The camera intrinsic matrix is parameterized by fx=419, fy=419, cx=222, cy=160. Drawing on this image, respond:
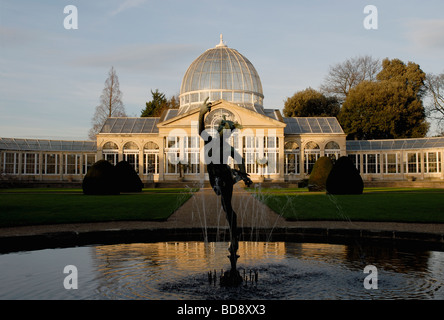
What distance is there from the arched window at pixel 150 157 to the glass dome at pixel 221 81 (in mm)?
6147

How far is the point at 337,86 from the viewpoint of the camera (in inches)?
2731

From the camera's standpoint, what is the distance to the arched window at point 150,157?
5231cm

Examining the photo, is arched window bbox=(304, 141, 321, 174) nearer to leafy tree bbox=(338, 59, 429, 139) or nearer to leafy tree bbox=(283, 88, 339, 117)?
leafy tree bbox=(338, 59, 429, 139)

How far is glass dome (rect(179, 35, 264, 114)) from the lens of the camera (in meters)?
53.9

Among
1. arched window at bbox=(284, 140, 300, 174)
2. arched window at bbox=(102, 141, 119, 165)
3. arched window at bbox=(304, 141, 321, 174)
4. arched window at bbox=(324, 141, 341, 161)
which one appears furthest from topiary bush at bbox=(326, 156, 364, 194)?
arched window at bbox=(102, 141, 119, 165)

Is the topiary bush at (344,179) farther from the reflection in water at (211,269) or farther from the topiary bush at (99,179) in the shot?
the reflection in water at (211,269)

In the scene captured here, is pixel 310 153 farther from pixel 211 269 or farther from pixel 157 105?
pixel 211 269

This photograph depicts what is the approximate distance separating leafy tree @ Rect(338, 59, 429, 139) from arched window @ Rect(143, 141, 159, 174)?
90.4 feet

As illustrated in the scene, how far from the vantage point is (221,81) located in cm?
5403

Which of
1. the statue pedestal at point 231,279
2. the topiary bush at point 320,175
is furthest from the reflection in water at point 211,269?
the topiary bush at point 320,175

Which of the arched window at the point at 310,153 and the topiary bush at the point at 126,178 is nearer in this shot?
the topiary bush at the point at 126,178

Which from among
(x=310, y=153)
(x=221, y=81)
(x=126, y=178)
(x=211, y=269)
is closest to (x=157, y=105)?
(x=221, y=81)
